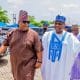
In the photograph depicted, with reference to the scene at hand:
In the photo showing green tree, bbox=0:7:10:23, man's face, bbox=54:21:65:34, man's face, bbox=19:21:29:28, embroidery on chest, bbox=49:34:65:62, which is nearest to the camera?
man's face, bbox=19:21:29:28

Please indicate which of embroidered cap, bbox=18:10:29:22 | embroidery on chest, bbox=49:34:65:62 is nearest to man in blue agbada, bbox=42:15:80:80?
embroidery on chest, bbox=49:34:65:62

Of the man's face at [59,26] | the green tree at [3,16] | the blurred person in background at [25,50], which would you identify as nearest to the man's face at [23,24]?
the blurred person in background at [25,50]

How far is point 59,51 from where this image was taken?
676 cm

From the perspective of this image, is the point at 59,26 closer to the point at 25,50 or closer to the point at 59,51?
the point at 59,51

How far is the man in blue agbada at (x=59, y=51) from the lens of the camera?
6754mm

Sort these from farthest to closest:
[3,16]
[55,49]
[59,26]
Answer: [3,16]
[55,49]
[59,26]

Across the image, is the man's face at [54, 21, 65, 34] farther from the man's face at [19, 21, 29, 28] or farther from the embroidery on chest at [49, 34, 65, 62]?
the man's face at [19, 21, 29, 28]

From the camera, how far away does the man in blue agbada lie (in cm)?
675

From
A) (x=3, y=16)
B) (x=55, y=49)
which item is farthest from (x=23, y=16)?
(x=3, y=16)

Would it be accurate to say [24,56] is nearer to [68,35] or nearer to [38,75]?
[68,35]

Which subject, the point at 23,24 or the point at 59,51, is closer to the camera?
the point at 23,24

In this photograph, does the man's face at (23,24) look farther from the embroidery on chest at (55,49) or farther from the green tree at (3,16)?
the green tree at (3,16)

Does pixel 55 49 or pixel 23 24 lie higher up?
pixel 23 24

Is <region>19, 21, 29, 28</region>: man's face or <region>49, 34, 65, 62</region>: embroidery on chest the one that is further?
<region>49, 34, 65, 62</region>: embroidery on chest
